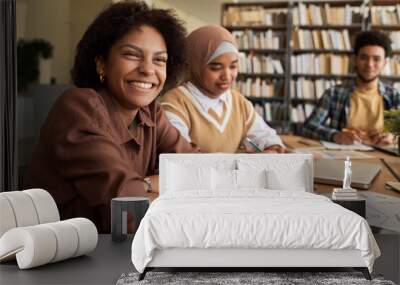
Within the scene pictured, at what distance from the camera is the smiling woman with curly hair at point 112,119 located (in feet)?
11.2

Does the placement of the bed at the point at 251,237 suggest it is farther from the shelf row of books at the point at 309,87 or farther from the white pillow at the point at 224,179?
the shelf row of books at the point at 309,87

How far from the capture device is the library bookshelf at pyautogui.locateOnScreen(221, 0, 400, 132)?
383 centimetres

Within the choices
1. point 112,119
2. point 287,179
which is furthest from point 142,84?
point 287,179

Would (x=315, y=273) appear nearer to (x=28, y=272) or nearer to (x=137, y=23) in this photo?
(x=28, y=272)

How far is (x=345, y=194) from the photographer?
3.26 meters

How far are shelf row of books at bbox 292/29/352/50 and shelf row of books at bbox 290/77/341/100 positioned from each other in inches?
8.0

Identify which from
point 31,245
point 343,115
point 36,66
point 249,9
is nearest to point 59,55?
point 36,66

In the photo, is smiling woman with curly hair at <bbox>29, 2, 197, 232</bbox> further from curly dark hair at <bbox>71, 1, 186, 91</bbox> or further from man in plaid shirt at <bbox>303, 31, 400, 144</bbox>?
man in plaid shirt at <bbox>303, 31, 400, 144</bbox>

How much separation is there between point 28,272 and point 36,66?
1.43 metres

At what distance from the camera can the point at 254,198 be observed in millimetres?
2979

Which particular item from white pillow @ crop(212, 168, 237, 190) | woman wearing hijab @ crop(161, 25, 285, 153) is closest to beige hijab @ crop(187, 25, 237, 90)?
woman wearing hijab @ crop(161, 25, 285, 153)

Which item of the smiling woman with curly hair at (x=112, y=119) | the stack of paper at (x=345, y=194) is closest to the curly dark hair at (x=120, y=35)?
the smiling woman with curly hair at (x=112, y=119)

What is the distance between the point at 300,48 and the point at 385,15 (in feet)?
1.73

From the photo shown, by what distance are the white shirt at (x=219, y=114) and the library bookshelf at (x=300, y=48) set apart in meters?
0.08
